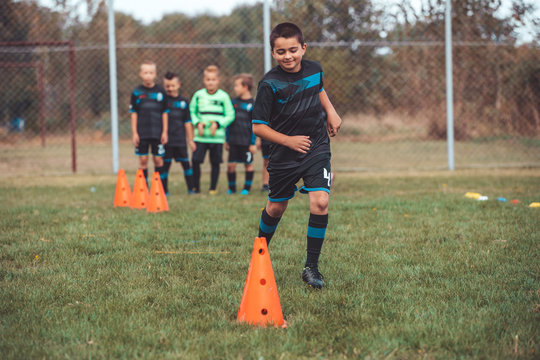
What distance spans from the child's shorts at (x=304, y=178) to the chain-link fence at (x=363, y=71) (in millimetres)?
7579

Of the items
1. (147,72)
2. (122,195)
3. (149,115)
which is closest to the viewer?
(122,195)

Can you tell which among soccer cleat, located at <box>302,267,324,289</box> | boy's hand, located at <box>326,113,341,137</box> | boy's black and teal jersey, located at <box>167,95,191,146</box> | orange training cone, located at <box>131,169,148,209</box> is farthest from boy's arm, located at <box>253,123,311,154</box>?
boy's black and teal jersey, located at <box>167,95,191,146</box>

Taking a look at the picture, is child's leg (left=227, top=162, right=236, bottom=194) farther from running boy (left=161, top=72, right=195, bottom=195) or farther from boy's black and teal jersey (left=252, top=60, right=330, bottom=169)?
boy's black and teal jersey (left=252, top=60, right=330, bottom=169)

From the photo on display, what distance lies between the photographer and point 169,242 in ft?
16.3

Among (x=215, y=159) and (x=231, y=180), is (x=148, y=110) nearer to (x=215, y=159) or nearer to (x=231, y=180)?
(x=215, y=159)

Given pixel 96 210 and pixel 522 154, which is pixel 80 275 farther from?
pixel 522 154

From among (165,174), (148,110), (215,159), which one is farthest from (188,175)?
(148,110)

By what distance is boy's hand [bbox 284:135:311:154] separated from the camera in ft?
12.3

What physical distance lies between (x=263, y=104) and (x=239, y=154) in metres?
5.00

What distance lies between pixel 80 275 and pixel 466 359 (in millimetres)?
2574

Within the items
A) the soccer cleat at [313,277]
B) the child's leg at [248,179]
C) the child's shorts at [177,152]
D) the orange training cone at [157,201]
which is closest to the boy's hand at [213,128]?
the child's shorts at [177,152]

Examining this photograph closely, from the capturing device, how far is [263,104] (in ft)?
12.3

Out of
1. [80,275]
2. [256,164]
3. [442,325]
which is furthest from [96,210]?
[256,164]

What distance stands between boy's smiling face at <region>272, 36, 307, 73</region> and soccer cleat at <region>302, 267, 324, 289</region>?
4.38 ft
